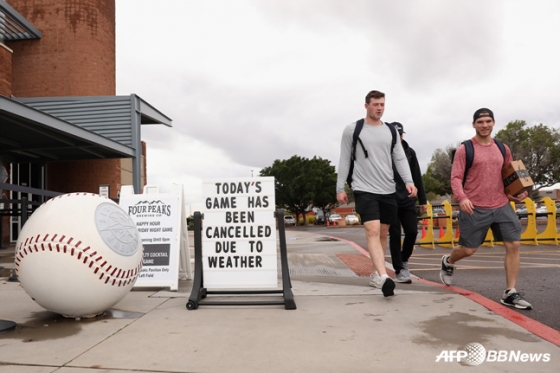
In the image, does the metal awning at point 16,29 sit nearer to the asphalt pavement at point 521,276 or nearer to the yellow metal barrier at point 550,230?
the asphalt pavement at point 521,276

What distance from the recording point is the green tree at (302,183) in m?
55.3

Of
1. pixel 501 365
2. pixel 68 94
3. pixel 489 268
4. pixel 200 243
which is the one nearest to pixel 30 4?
pixel 68 94

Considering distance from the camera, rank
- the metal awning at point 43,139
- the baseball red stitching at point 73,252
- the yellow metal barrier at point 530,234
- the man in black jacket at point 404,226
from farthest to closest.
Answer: the yellow metal barrier at point 530,234, the metal awning at point 43,139, the man in black jacket at point 404,226, the baseball red stitching at point 73,252

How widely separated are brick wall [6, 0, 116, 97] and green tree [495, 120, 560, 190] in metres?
39.4

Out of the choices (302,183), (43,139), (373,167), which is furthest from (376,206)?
(302,183)

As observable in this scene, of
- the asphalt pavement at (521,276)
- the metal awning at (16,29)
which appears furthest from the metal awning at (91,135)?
the asphalt pavement at (521,276)

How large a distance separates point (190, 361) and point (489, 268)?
6.64m

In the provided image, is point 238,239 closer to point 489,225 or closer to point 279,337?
point 279,337

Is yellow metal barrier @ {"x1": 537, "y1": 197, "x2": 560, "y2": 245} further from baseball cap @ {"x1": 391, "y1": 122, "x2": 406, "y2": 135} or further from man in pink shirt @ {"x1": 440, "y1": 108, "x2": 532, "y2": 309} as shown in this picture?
man in pink shirt @ {"x1": 440, "y1": 108, "x2": 532, "y2": 309}

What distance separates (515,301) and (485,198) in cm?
111

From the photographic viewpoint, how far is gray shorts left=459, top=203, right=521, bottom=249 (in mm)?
4578

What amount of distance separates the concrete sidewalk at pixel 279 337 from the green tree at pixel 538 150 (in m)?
43.8

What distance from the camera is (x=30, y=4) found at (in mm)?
18219

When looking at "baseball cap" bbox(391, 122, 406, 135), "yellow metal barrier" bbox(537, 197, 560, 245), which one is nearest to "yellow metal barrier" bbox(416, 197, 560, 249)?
"yellow metal barrier" bbox(537, 197, 560, 245)
